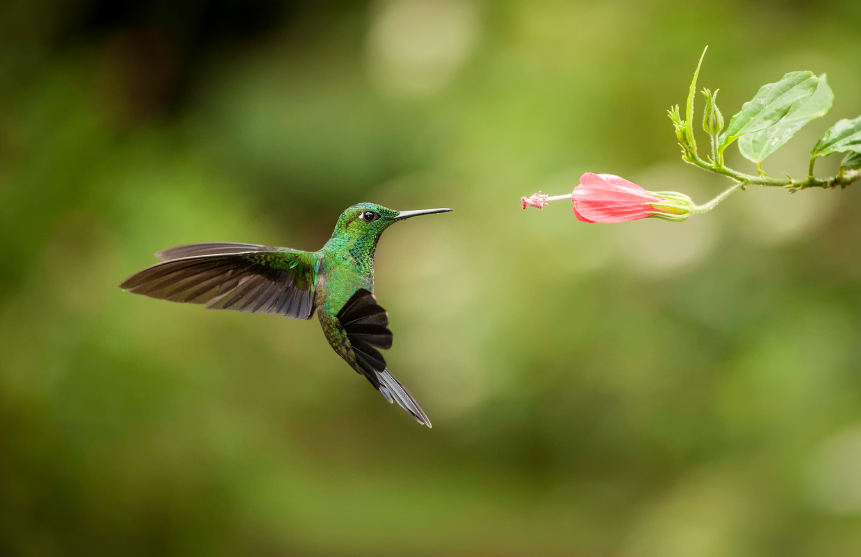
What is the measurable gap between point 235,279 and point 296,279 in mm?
74

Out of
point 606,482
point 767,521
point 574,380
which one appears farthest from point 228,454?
point 767,521

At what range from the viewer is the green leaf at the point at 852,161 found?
64 cm

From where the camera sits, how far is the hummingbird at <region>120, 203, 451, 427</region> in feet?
2.17

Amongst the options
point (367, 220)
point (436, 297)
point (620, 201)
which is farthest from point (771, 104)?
point (436, 297)

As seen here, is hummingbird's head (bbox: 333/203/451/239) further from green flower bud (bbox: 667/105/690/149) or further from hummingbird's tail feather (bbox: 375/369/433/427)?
green flower bud (bbox: 667/105/690/149)

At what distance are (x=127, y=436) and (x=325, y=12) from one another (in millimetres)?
2628

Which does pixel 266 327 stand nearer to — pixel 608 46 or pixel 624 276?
pixel 624 276

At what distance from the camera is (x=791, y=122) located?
2.17ft

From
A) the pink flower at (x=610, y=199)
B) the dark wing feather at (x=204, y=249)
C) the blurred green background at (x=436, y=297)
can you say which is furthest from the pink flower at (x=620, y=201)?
the blurred green background at (x=436, y=297)

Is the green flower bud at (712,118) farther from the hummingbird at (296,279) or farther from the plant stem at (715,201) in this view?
the hummingbird at (296,279)

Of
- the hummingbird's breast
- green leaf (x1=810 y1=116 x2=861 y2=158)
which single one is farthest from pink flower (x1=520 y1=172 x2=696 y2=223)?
the hummingbird's breast

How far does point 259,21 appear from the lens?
12.2 feet

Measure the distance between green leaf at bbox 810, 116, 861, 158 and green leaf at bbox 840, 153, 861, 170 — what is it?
10 mm

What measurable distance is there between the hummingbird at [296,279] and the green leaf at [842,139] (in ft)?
1.34
